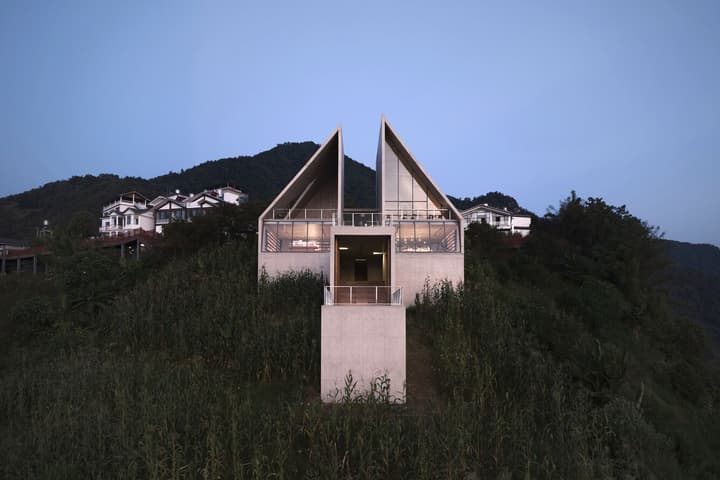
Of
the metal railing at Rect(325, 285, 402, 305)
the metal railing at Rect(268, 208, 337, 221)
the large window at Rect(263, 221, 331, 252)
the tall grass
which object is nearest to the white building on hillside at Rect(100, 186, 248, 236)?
the metal railing at Rect(268, 208, 337, 221)

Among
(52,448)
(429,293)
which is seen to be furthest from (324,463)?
(429,293)

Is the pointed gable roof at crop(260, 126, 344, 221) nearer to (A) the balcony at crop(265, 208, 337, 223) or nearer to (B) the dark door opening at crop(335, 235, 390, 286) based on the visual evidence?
(A) the balcony at crop(265, 208, 337, 223)

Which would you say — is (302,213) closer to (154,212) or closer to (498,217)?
(154,212)

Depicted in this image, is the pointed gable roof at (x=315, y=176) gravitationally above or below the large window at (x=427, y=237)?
above

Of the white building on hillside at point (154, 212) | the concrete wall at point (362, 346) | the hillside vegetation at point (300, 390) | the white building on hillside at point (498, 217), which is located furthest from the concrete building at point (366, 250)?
the white building on hillside at point (498, 217)

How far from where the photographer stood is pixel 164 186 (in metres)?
86.6

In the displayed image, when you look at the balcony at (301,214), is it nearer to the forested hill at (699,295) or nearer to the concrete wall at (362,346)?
the concrete wall at (362,346)

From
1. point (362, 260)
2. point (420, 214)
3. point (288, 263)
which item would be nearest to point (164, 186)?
point (362, 260)

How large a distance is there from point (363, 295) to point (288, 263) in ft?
22.8

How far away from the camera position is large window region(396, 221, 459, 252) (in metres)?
18.7

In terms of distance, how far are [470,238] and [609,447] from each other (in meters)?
20.5

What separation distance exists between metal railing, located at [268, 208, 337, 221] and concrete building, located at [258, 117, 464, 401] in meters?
0.05

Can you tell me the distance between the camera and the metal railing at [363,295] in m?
12.4

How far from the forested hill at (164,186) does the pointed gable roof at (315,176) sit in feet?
142
